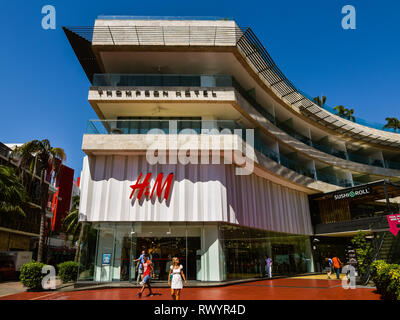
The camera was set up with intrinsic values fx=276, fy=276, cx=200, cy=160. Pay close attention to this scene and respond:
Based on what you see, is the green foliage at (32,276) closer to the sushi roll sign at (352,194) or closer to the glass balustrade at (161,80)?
the glass balustrade at (161,80)

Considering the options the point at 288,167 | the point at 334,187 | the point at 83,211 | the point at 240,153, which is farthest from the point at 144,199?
the point at 334,187

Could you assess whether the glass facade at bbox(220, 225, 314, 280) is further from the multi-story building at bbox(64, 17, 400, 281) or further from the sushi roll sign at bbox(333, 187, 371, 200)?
the sushi roll sign at bbox(333, 187, 371, 200)

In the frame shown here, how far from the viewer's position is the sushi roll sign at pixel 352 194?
82.2 feet

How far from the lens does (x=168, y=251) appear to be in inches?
656

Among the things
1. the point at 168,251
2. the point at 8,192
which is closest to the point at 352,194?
the point at 168,251

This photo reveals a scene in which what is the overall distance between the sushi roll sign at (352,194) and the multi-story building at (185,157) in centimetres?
16

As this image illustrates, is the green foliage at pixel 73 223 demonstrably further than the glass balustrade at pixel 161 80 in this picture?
Yes

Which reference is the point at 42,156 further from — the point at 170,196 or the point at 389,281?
the point at 389,281

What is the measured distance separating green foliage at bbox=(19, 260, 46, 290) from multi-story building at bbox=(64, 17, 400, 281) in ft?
7.24

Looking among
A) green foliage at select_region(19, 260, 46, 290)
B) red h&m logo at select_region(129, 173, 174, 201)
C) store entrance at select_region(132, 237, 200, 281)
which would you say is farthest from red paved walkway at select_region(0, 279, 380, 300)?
red h&m logo at select_region(129, 173, 174, 201)

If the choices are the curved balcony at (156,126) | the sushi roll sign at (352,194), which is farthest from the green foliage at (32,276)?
the sushi roll sign at (352,194)

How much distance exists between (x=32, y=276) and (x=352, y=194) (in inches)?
1021

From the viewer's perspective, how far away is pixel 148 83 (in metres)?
19.9

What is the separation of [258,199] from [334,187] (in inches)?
439
